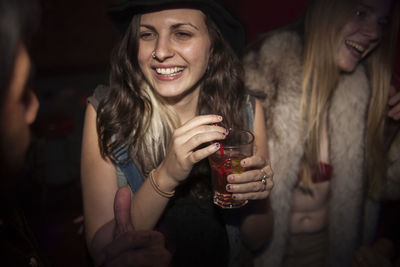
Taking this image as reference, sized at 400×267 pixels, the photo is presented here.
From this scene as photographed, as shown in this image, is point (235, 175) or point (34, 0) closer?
point (34, 0)

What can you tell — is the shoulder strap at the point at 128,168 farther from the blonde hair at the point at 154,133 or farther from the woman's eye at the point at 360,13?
the woman's eye at the point at 360,13

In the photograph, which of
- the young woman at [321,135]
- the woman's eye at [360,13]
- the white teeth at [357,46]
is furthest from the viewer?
the young woman at [321,135]

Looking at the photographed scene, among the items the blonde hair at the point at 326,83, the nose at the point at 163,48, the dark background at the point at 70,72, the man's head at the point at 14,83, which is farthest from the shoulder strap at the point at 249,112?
the man's head at the point at 14,83

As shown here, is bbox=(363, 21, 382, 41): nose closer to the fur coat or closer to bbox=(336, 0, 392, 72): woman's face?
bbox=(336, 0, 392, 72): woman's face

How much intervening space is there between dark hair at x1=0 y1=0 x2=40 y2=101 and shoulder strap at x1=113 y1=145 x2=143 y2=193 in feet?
2.14

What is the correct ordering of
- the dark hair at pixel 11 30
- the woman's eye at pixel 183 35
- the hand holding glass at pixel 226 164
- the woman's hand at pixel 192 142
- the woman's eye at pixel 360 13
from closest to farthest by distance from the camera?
the dark hair at pixel 11 30 → the woman's hand at pixel 192 142 → the hand holding glass at pixel 226 164 → the woman's eye at pixel 183 35 → the woman's eye at pixel 360 13

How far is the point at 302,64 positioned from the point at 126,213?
124cm

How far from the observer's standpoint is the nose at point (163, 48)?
1032 mm

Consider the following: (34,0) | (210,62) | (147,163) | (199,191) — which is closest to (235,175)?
(199,191)

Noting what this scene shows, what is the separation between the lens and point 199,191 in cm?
123

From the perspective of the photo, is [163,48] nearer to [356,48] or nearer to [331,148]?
[356,48]

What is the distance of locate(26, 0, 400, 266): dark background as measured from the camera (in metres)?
1.07

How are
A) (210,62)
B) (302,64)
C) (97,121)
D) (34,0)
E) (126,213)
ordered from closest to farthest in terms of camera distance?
(34,0) < (126,213) < (97,121) < (210,62) < (302,64)

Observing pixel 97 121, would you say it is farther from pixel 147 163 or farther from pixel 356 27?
pixel 356 27
